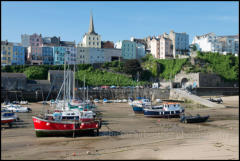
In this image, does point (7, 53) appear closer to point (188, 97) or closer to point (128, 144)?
point (188, 97)

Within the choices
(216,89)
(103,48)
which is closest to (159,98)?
(216,89)

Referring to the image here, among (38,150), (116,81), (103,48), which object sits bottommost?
(38,150)

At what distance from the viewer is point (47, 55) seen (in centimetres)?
7538

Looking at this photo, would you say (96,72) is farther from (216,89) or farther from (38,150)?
(38,150)

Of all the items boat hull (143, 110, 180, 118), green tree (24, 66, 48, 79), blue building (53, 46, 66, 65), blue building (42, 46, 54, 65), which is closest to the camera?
boat hull (143, 110, 180, 118)

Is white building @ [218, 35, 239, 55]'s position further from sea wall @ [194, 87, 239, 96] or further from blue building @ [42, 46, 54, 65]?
blue building @ [42, 46, 54, 65]

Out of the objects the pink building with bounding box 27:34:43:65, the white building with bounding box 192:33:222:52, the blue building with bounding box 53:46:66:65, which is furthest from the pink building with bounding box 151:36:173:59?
the pink building with bounding box 27:34:43:65

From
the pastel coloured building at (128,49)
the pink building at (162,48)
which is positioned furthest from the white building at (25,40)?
the pink building at (162,48)

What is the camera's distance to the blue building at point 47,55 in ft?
245

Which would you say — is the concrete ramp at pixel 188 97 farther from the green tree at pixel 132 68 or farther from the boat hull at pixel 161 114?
the green tree at pixel 132 68

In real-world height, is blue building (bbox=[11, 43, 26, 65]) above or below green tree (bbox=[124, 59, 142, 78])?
above

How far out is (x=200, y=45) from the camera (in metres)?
93.1

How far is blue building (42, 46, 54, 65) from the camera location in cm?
7462

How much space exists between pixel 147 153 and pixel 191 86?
166ft
